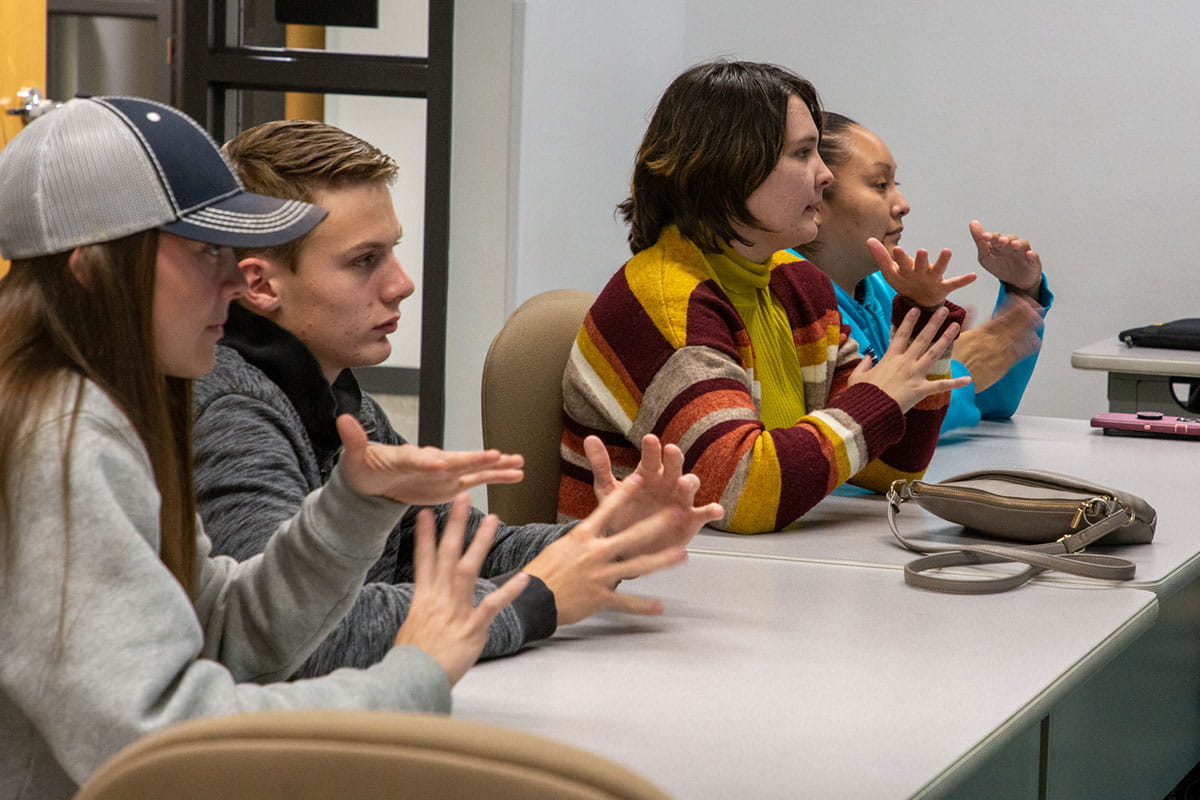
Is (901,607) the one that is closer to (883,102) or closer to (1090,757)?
(1090,757)

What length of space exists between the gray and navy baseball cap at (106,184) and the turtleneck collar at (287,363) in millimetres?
332

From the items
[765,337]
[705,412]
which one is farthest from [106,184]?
[765,337]

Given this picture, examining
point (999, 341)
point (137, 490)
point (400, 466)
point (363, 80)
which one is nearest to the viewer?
point (137, 490)

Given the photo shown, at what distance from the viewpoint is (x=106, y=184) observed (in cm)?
82

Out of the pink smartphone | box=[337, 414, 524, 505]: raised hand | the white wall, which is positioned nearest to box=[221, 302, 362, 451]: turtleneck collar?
box=[337, 414, 524, 505]: raised hand

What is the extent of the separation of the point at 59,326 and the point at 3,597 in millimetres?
162

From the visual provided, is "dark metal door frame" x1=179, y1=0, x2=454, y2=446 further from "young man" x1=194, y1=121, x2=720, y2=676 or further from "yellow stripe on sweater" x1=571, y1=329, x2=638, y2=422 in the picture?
"young man" x1=194, y1=121, x2=720, y2=676

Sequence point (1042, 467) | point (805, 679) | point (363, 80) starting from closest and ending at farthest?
1. point (805, 679)
2. point (1042, 467)
3. point (363, 80)

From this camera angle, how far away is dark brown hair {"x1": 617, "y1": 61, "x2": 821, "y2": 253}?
175 cm

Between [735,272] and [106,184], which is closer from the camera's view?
[106,184]

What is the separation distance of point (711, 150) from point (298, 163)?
2.06 ft

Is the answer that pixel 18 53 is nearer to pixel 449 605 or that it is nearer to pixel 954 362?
pixel 954 362

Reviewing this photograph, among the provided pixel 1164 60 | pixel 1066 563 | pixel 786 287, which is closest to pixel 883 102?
pixel 1164 60

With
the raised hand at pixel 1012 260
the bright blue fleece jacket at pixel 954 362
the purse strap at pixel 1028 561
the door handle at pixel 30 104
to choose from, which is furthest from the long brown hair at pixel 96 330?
the door handle at pixel 30 104
